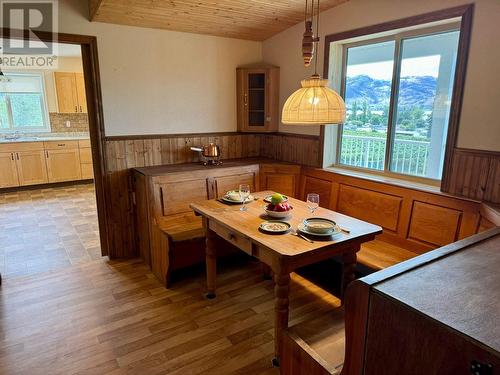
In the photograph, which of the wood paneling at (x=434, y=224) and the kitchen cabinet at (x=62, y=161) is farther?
the kitchen cabinet at (x=62, y=161)

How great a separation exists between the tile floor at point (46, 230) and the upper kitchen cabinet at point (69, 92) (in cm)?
169

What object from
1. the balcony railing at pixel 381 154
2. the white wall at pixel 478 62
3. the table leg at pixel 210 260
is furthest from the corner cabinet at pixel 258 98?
the table leg at pixel 210 260

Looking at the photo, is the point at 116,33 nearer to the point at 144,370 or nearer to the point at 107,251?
the point at 107,251

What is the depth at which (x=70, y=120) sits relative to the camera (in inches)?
268

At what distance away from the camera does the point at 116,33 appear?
3.19 m

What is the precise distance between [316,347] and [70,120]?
690 cm

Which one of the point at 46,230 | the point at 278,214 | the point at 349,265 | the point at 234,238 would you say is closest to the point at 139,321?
the point at 234,238

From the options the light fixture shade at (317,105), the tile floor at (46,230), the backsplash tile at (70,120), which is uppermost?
the light fixture shade at (317,105)

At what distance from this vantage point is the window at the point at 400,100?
9.00 ft

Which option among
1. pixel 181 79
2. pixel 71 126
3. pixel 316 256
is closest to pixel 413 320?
pixel 316 256

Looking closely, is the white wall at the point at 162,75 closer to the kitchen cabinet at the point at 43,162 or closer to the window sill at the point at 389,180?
the window sill at the point at 389,180

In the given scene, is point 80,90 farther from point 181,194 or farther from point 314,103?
point 314,103

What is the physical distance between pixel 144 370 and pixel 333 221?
1486 millimetres

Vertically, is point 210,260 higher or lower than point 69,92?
lower
